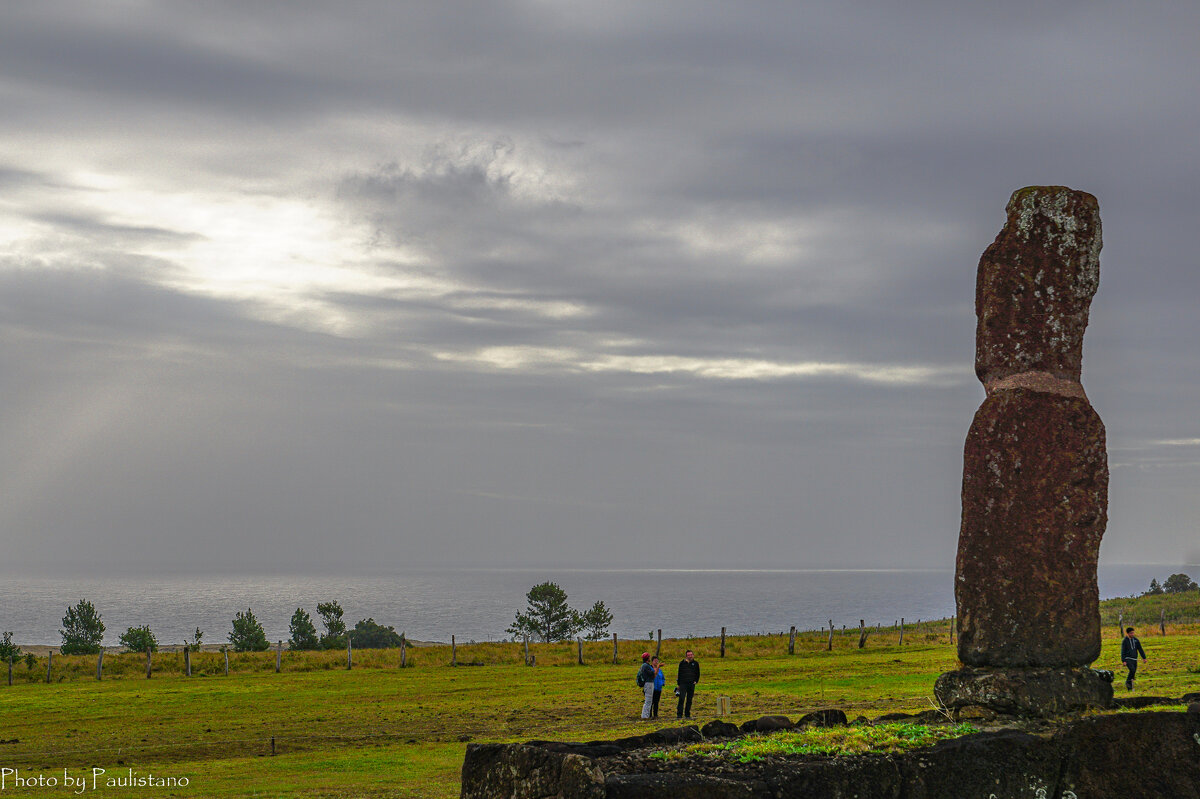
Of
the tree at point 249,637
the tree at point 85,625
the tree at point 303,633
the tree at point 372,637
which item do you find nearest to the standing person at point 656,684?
the tree at point 249,637

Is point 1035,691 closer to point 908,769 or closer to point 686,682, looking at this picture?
point 908,769

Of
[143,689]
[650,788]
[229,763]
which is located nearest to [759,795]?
[650,788]

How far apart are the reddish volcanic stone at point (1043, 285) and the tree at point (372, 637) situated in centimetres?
10462

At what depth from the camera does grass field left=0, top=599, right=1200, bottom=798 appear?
24109 millimetres

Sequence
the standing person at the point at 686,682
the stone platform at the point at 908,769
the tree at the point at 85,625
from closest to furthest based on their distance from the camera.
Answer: the stone platform at the point at 908,769
the standing person at the point at 686,682
the tree at the point at 85,625

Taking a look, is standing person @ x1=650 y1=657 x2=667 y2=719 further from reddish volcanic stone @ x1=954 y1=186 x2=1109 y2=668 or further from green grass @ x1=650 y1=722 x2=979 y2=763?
green grass @ x1=650 y1=722 x2=979 y2=763

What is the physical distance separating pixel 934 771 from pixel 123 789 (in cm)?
1804

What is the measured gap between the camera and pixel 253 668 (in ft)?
188

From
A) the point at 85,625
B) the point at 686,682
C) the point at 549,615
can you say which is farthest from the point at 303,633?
the point at 686,682

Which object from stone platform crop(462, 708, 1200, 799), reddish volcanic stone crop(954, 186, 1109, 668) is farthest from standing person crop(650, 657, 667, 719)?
stone platform crop(462, 708, 1200, 799)

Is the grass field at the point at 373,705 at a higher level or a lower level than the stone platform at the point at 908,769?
lower

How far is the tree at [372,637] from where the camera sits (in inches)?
4441

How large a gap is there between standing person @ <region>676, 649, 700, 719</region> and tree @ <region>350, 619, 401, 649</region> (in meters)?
87.7

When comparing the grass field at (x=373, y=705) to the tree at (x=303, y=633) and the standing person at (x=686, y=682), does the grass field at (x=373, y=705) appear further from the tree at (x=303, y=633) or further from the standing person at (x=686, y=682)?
the tree at (x=303, y=633)
